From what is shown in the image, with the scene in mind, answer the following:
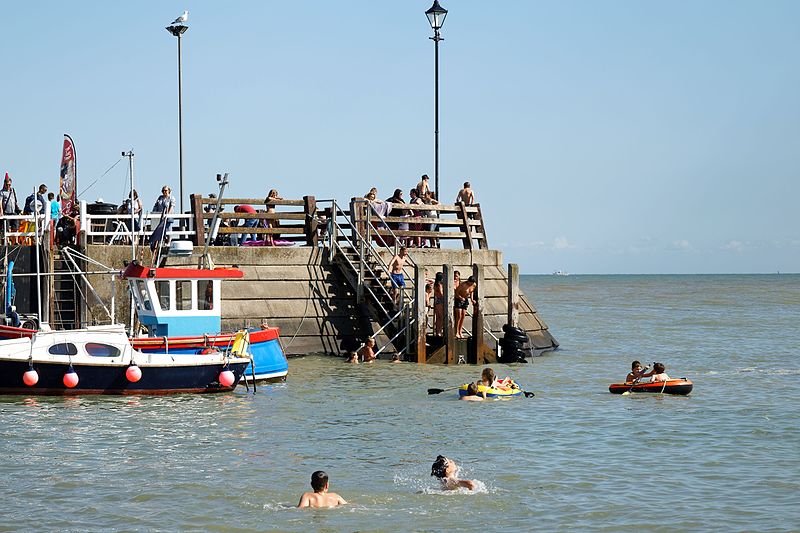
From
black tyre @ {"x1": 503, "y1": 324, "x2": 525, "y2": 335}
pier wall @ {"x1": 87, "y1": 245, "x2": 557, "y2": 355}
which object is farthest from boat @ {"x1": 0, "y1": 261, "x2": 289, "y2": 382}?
black tyre @ {"x1": 503, "y1": 324, "x2": 525, "y2": 335}

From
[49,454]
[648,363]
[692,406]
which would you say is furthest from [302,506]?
[648,363]

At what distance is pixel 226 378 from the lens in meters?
23.7

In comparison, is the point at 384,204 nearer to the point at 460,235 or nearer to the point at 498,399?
the point at 460,235

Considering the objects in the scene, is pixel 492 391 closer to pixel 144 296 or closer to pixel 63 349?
pixel 144 296

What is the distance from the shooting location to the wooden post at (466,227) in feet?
107

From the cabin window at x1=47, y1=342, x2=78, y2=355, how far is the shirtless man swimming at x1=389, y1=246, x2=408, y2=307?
9124 mm

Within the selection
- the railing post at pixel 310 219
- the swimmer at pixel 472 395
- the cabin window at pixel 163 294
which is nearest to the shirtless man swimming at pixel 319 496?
the swimmer at pixel 472 395

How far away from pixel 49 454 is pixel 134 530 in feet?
15.2

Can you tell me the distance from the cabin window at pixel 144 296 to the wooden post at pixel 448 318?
23.4 feet

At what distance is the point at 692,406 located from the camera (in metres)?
23.7

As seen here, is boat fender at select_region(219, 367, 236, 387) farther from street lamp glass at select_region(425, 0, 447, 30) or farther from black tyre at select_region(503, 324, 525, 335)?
street lamp glass at select_region(425, 0, 447, 30)

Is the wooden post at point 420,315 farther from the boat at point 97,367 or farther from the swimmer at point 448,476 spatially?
the swimmer at point 448,476

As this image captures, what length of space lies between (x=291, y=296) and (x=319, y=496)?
49.5 ft

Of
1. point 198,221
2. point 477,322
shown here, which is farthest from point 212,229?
point 477,322
